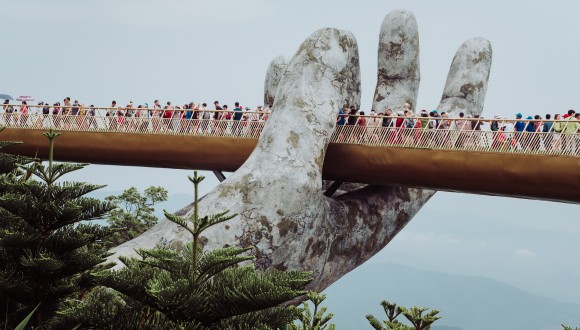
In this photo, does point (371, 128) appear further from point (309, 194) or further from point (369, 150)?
point (309, 194)

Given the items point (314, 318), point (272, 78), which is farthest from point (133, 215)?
point (314, 318)

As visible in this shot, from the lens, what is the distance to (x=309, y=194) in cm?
1769

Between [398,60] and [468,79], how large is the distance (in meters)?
2.20

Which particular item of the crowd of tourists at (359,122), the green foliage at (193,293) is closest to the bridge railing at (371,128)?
the crowd of tourists at (359,122)

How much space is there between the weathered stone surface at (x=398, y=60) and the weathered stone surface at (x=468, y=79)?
110cm

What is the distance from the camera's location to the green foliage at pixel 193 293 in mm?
8852

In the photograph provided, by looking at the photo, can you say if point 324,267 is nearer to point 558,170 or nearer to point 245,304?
point 558,170

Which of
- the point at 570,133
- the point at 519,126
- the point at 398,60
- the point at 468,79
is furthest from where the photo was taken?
the point at 398,60

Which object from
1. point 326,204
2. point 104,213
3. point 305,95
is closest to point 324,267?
point 326,204

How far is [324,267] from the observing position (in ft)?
63.4

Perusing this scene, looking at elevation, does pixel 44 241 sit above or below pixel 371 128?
below

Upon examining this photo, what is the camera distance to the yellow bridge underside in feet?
55.2

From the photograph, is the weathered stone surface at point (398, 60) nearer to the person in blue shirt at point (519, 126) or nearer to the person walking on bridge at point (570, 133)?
the person in blue shirt at point (519, 126)

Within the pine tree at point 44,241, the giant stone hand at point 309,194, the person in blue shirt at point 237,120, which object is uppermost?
the person in blue shirt at point 237,120
